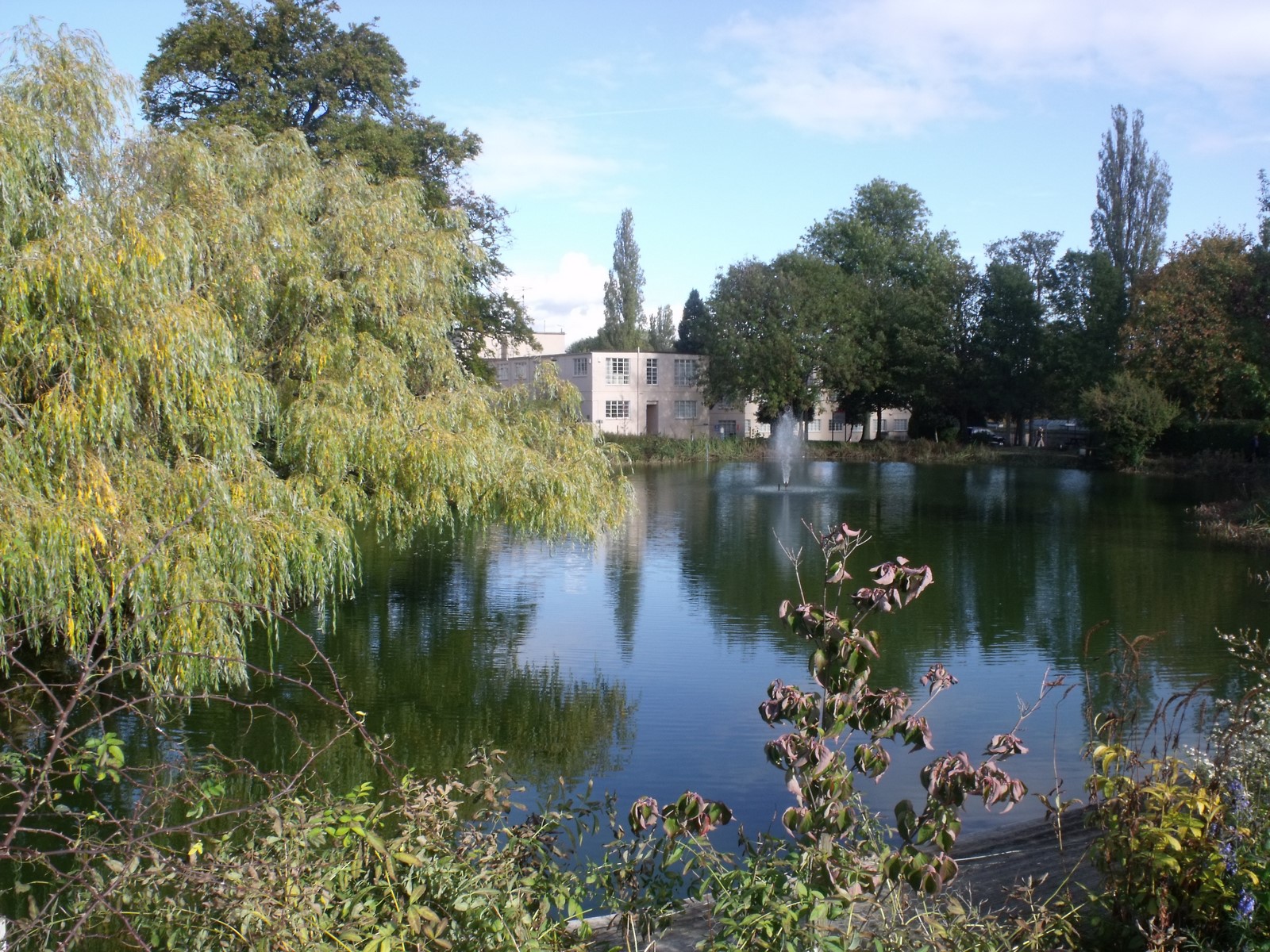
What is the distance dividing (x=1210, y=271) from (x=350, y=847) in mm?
29722

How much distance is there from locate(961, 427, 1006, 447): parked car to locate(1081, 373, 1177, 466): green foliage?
1052 centimetres

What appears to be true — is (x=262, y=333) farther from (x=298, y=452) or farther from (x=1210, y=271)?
(x=1210, y=271)

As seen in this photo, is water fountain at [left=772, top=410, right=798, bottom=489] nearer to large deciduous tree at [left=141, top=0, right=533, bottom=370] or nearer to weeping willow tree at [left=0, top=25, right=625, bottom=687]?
large deciduous tree at [left=141, top=0, right=533, bottom=370]

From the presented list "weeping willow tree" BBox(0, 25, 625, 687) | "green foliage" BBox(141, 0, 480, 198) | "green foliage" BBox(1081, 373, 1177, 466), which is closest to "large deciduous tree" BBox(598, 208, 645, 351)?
"green foliage" BBox(1081, 373, 1177, 466)

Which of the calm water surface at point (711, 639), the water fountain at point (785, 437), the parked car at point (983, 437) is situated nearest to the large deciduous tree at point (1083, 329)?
the parked car at point (983, 437)

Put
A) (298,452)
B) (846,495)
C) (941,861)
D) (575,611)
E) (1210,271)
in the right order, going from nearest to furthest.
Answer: (941,861), (298,452), (575,611), (1210,271), (846,495)

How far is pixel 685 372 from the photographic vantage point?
57.2 metres

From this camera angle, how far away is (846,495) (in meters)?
30.9

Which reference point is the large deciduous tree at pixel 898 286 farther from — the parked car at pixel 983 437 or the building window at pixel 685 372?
the building window at pixel 685 372

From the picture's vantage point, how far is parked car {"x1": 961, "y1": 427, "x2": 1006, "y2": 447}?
5284 cm

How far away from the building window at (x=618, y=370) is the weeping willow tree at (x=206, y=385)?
139ft

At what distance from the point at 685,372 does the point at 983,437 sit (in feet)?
48.4

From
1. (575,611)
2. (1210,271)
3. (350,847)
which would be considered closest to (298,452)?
(575,611)

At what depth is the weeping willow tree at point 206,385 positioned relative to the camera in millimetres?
7711
